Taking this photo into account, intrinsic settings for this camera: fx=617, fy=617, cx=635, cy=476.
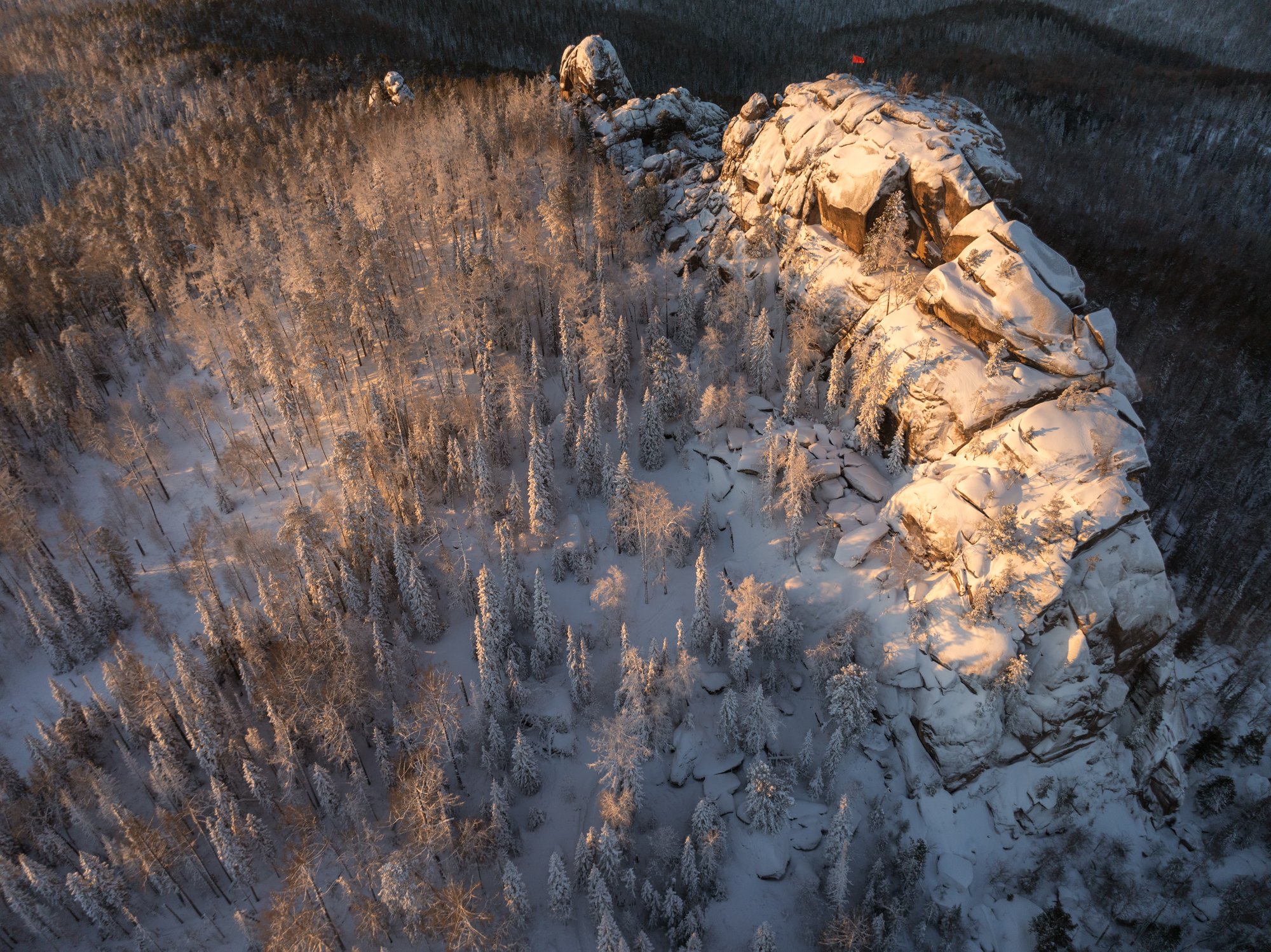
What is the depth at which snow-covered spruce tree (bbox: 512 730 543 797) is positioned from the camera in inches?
1913

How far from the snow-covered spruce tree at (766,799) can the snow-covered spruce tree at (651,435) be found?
34.7 m

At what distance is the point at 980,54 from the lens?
171 m

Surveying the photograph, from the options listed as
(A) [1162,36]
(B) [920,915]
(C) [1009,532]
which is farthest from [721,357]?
(A) [1162,36]

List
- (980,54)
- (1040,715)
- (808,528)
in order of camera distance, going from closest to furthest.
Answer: (1040,715) < (808,528) < (980,54)

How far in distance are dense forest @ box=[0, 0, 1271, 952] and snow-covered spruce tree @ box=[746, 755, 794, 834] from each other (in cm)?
28

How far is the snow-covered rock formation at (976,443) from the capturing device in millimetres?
49438

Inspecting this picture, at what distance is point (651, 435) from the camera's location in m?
70.6

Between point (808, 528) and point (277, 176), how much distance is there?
10722cm

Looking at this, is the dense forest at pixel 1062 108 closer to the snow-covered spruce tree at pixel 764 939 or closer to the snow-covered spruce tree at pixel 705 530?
the snow-covered spruce tree at pixel 705 530

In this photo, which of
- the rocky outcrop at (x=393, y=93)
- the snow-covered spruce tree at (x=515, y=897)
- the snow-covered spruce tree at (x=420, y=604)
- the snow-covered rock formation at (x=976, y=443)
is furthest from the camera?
the rocky outcrop at (x=393, y=93)

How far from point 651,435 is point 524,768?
121 ft

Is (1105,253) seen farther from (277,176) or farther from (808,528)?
(277,176)

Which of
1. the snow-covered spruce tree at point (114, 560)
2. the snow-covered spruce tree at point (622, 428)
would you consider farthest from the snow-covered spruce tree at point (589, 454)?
the snow-covered spruce tree at point (114, 560)

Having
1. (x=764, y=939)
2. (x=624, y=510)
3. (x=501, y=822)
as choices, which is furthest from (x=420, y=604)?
(x=764, y=939)
